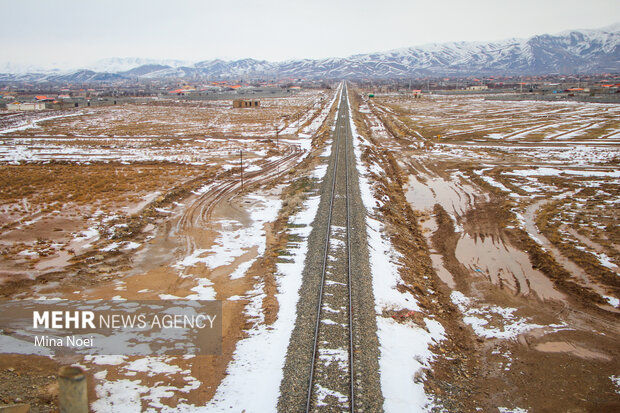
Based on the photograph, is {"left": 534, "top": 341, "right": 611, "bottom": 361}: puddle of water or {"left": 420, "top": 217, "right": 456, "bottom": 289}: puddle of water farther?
{"left": 420, "top": 217, "right": 456, "bottom": 289}: puddle of water

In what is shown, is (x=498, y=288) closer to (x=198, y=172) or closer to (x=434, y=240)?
(x=434, y=240)

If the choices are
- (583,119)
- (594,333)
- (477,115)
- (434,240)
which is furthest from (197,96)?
(594,333)

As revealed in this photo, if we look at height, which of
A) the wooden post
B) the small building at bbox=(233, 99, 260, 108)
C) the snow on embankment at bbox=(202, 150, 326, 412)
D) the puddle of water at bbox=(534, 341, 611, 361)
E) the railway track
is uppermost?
the small building at bbox=(233, 99, 260, 108)

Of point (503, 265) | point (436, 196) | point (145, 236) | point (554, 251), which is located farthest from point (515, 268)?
point (145, 236)

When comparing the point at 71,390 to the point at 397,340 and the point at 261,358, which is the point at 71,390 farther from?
the point at 397,340

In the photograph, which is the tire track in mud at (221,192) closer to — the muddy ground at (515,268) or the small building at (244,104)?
the muddy ground at (515,268)

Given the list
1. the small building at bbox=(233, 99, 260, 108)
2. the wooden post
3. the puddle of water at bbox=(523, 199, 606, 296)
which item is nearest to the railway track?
the wooden post

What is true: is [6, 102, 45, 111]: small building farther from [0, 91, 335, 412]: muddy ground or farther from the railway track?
the railway track

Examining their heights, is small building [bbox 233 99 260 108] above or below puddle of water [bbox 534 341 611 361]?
above
